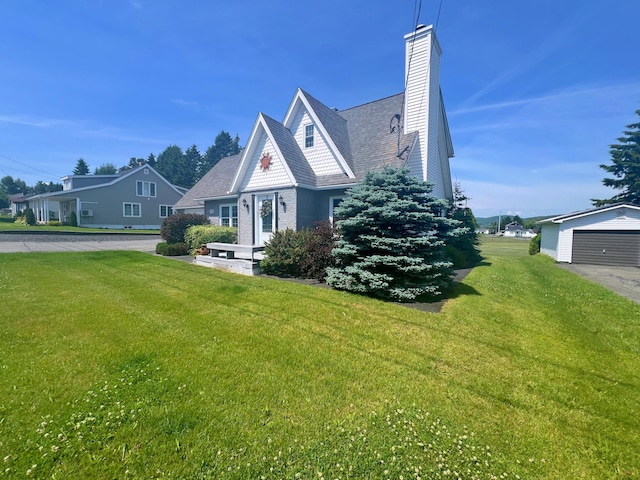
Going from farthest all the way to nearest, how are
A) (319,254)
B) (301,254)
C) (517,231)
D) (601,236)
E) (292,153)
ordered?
(517,231), (601,236), (292,153), (301,254), (319,254)

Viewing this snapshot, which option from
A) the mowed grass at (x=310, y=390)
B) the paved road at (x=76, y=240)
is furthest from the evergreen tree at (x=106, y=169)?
the mowed grass at (x=310, y=390)

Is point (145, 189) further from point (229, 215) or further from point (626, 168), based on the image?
point (626, 168)

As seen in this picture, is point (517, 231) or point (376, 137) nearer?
point (376, 137)

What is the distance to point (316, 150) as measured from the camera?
42.5ft

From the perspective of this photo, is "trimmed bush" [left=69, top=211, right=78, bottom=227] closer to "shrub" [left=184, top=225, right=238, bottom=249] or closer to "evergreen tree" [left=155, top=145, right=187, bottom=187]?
"shrub" [left=184, top=225, right=238, bottom=249]

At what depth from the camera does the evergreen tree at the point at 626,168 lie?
2720 cm

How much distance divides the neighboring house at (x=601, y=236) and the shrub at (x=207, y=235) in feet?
69.8

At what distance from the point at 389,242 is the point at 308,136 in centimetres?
826

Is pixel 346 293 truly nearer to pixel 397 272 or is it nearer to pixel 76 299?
pixel 397 272

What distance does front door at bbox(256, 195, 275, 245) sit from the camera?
12.7 meters

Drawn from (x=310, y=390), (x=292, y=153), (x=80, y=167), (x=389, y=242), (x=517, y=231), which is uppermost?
(x=80, y=167)

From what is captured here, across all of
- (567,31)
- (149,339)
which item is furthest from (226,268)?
(567,31)

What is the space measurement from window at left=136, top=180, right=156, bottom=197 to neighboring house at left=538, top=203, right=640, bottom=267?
42.0 m

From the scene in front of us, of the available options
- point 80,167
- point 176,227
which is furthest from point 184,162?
point 176,227
